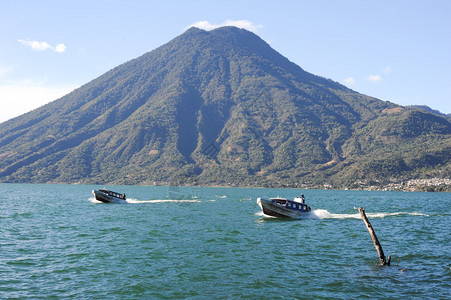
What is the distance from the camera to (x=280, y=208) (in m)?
51.1

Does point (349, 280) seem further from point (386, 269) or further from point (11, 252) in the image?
point (11, 252)

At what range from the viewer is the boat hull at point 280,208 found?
51.1 metres

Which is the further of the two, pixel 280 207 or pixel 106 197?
pixel 106 197

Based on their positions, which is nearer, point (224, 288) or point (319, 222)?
point (224, 288)

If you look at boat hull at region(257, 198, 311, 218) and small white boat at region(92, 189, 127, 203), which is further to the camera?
small white boat at region(92, 189, 127, 203)

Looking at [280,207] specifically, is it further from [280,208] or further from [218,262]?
[218,262]

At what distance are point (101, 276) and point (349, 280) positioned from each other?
14969mm

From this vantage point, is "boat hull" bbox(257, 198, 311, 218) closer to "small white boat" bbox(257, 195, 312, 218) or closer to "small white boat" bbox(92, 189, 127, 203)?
"small white boat" bbox(257, 195, 312, 218)

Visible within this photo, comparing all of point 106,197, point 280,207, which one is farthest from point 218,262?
point 106,197

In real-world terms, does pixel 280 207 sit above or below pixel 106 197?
above

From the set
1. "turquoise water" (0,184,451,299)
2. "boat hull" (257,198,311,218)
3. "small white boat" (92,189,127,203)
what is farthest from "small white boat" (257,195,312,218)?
"small white boat" (92,189,127,203)

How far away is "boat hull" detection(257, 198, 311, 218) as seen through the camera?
51.1 metres

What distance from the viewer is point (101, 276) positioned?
21547 millimetres

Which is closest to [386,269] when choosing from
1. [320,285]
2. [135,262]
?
[320,285]
